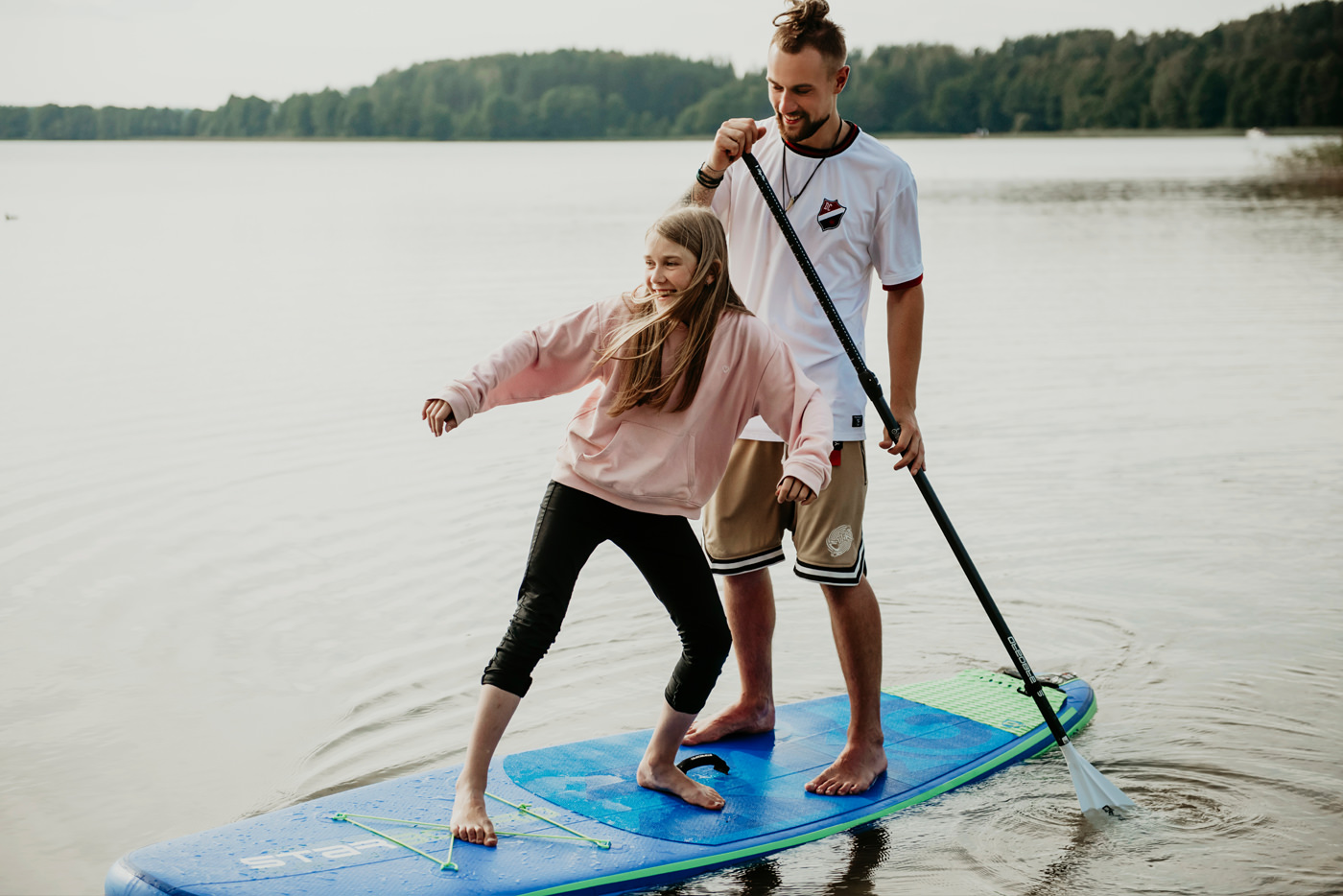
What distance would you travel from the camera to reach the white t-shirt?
12.6 feet

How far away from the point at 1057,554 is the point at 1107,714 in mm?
1793

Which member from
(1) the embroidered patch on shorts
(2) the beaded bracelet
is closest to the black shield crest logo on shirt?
(2) the beaded bracelet

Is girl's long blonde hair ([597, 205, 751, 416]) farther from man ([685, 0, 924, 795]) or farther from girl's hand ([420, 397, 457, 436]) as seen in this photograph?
girl's hand ([420, 397, 457, 436])

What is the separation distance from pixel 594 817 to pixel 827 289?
1.65m

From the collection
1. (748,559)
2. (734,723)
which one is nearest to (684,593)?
(748,559)

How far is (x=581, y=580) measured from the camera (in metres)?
6.16

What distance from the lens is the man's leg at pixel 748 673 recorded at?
427cm

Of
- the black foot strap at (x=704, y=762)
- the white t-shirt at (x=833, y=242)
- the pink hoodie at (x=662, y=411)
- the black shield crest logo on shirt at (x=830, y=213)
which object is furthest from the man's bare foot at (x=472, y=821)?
the black shield crest logo on shirt at (x=830, y=213)

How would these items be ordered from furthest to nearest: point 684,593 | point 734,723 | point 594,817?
1. point 734,723
2. point 594,817
3. point 684,593

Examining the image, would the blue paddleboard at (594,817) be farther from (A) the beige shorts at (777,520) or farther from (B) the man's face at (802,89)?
(B) the man's face at (802,89)

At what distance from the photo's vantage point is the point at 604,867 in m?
3.39

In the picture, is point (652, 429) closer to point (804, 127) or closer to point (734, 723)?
point (804, 127)

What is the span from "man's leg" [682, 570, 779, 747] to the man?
0.22m

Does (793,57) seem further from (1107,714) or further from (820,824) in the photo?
(1107,714)
